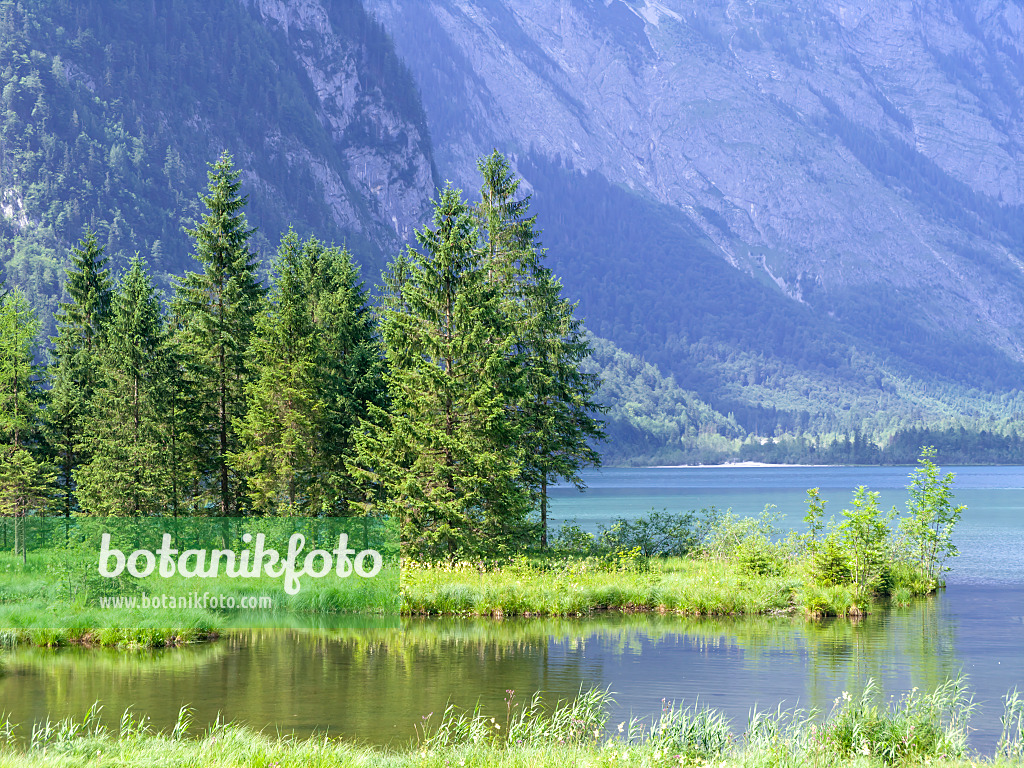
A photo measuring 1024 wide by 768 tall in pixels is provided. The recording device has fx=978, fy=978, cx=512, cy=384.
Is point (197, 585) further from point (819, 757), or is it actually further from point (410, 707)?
point (819, 757)

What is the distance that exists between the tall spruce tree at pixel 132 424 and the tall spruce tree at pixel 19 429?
5.50 metres

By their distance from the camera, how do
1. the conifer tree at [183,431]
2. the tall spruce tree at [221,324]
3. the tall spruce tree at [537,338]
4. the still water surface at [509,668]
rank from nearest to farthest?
the still water surface at [509,668] → the conifer tree at [183,431] → the tall spruce tree at [221,324] → the tall spruce tree at [537,338]

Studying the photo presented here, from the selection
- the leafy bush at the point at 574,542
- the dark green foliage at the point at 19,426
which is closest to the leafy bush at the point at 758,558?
the leafy bush at the point at 574,542

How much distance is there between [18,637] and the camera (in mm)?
27125

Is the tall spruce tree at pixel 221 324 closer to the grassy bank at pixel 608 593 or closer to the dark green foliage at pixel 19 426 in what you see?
the dark green foliage at pixel 19 426

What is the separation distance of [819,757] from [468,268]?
28389mm

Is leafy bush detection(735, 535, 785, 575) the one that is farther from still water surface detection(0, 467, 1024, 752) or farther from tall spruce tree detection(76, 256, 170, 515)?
Answer: tall spruce tree detection(76, 256, 170, 515)

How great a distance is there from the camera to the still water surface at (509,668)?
19.9m

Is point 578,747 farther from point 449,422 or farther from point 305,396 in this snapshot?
point 305,396

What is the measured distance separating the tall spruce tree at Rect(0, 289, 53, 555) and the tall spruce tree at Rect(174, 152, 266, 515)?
8381mm

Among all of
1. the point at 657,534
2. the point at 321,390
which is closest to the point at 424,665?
the point at 321,390

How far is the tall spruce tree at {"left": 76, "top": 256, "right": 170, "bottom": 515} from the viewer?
129 feet

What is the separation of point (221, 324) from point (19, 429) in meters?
12.0

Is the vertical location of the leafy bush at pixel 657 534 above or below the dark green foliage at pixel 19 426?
below
